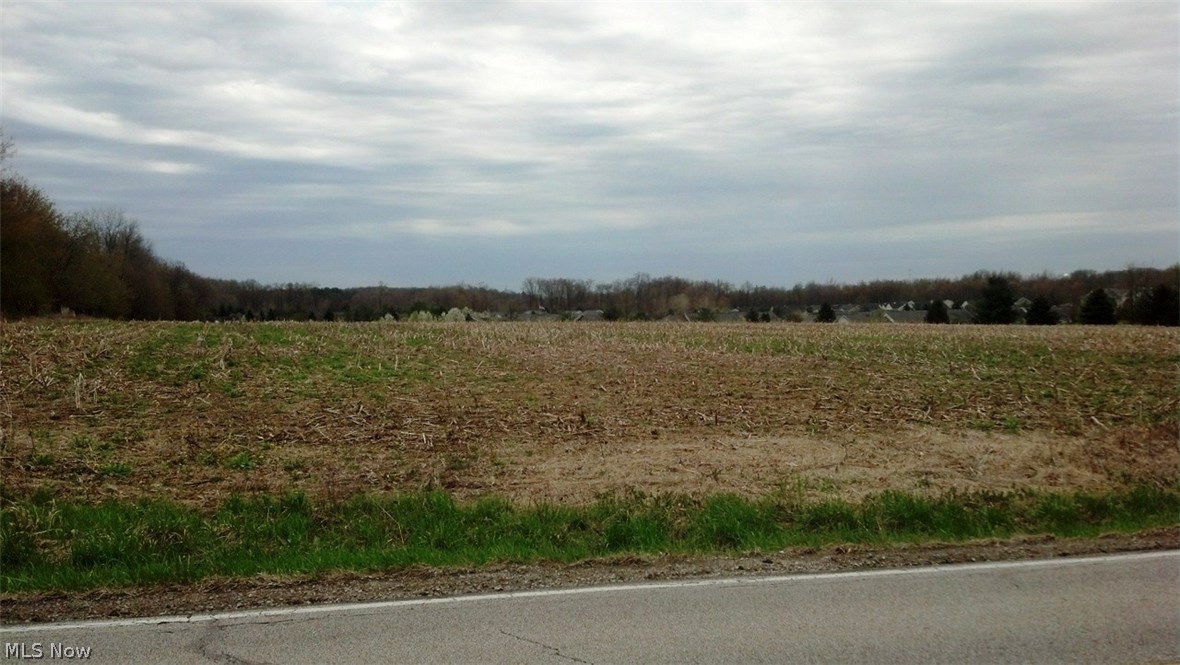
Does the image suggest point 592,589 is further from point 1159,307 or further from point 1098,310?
point 1098,310

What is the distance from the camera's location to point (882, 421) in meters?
15.0

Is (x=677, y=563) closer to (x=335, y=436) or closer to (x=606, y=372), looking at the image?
(x=335, y=436)

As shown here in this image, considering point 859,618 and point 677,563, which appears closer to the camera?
point 859,618

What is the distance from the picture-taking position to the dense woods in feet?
142

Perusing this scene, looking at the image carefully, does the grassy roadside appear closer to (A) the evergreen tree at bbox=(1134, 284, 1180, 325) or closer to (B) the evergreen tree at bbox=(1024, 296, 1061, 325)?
(A) the evergreen tree at bbox=(1134, 284, 1180, 325)

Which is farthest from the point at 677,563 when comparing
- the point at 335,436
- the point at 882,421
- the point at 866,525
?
the point at 882,421

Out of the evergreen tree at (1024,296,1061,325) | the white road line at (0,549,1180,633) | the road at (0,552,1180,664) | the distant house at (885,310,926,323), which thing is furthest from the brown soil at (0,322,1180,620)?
the distant house at (885,310,926,323)

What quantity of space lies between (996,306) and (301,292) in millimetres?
55853

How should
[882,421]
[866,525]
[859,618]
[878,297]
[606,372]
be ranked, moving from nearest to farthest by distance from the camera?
[859,618] → [866,525] → [882,421] → [606,372] → [878,297]

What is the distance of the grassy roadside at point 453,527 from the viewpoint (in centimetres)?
751

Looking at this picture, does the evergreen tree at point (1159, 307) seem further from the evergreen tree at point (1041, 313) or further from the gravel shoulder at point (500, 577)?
the gravel shoulder at point (500, 577)

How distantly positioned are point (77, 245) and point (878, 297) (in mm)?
95689

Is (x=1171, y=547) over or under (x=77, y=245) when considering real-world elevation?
under
